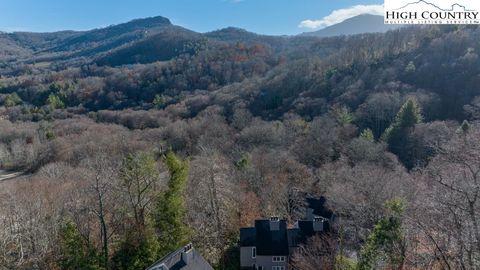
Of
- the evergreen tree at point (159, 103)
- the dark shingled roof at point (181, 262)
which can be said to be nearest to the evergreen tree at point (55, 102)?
the evergreen tree at point (159, 103)

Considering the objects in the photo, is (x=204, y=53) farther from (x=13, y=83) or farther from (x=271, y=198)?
(x=271, y=198)

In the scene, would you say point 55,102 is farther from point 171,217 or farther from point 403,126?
point 403,126

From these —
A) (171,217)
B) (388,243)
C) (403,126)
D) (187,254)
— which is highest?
(403,126)

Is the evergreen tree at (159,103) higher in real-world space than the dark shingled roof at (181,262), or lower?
higher

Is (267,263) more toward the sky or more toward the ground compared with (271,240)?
more toward the ground

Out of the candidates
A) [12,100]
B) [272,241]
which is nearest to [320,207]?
[272,241]

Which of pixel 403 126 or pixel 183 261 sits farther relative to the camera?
pixel 403 126

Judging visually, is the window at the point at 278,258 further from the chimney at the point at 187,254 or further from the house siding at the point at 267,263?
the chimney at the point at 187,254

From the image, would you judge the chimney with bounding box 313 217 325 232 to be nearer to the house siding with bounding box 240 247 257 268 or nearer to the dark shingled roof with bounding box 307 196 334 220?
the dark shingled roof with bounding box 307 196 334 220
